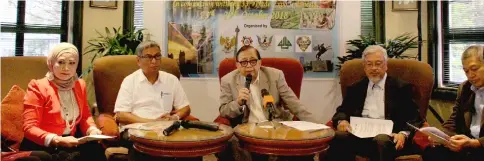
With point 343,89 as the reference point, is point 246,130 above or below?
below

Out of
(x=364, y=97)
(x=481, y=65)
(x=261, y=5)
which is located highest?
(x=261, y=5)

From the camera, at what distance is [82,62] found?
13.4 feet

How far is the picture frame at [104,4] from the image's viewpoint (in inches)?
160

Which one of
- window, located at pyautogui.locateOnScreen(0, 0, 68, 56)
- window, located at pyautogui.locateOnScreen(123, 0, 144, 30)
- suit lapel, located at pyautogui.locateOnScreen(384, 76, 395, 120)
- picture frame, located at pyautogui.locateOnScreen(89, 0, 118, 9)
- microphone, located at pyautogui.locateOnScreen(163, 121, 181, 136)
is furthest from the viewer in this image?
window, located at pyautogui.locateOnScreen(123, 0, 144, 30)

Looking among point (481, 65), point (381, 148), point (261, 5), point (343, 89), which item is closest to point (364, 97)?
point (343, 89)

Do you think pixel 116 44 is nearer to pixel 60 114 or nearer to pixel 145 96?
pixel 145 96

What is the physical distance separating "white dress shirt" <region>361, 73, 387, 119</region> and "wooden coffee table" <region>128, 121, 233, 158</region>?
1170 mm

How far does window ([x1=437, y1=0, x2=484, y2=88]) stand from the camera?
3.67m

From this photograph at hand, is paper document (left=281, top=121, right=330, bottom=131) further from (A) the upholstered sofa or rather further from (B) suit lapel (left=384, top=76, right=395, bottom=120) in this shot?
(A) the upholstered sofa

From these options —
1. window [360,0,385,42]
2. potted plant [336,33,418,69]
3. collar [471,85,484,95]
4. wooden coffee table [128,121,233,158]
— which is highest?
window [360,0,385,42]

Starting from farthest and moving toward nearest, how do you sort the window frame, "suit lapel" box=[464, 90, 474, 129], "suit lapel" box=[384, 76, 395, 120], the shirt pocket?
1. the window frame
2. the shirt pocket
3. "suit lapel" box=[384, 76, 395, 120]
4. "suit lapel" box=[464, 90, 474, 129]

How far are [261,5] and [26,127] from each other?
246 cm

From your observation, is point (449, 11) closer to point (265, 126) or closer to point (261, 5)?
point (261, 5)

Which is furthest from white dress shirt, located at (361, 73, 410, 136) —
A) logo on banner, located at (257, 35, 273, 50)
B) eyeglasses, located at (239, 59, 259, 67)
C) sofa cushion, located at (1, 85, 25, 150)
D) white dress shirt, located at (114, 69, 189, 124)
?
sofa cushion, located at (1, 85, 25, 150)
